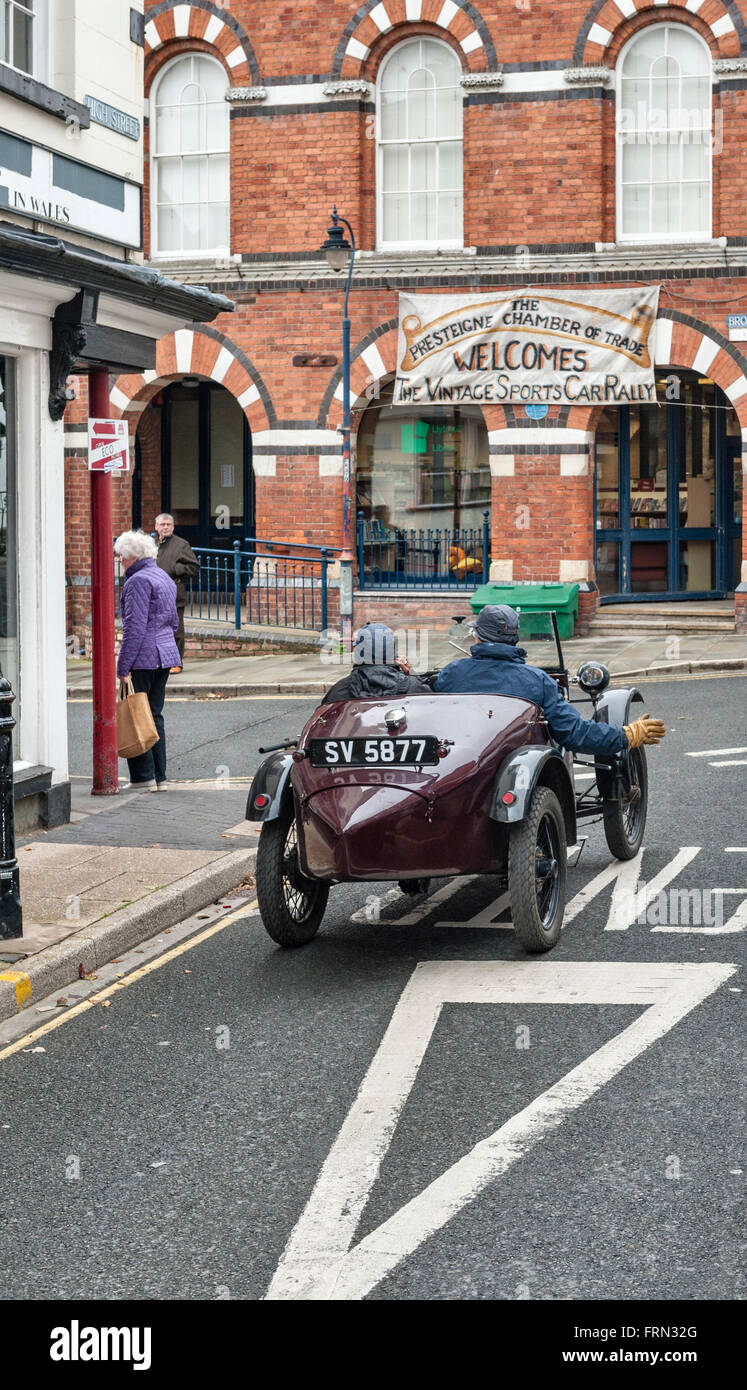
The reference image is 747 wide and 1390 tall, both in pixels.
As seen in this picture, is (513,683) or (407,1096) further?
(513,683)

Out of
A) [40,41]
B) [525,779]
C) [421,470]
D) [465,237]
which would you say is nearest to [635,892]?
[525,779]

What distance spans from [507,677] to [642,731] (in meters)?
1.06

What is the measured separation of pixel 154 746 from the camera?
11898mm

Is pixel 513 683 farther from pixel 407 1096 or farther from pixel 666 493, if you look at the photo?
pixel 666 493

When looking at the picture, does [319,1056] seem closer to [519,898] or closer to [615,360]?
[519,898]

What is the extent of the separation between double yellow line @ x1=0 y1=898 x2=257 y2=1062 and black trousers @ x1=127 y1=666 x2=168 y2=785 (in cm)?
321

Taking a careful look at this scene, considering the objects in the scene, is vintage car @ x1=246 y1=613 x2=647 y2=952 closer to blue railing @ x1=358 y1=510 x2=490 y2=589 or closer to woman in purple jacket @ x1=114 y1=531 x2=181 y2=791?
woman in purple jacket @ x1=114 y1=531 x2=181 y2=791

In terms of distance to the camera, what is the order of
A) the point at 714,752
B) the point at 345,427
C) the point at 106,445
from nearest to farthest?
the point at 106,445
the point at 714,752
the point at 345,427

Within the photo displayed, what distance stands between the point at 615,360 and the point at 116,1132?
59.0 ft

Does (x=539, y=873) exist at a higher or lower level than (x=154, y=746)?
lower

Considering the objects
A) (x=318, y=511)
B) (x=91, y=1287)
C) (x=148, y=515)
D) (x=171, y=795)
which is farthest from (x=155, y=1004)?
(x=148, y=515)

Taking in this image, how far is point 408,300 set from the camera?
74.0 ft

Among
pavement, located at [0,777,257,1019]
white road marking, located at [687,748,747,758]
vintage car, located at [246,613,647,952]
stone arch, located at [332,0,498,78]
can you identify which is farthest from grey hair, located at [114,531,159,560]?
stone arch, located at [332,0,498,78]

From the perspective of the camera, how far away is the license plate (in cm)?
730
